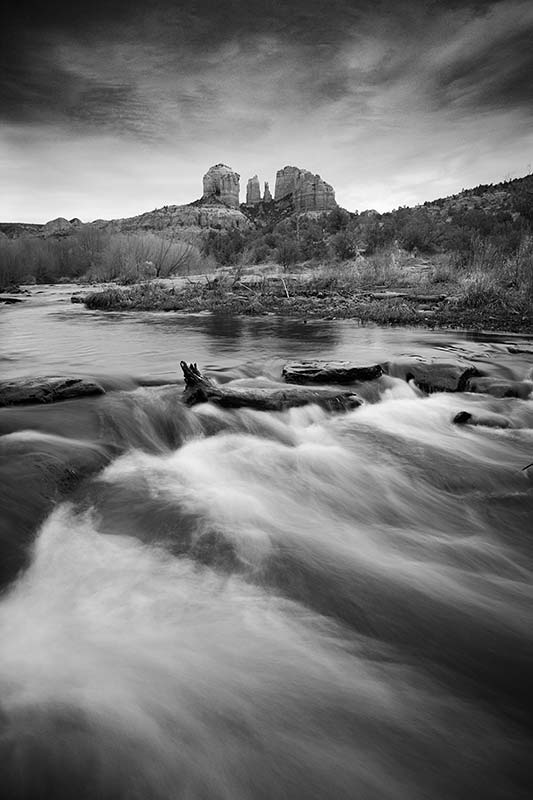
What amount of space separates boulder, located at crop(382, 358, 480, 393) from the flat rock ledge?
16.1 feet

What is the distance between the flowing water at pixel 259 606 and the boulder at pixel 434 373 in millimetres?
1505

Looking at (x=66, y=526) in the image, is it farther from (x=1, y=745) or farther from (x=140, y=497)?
(x=1, y=745)

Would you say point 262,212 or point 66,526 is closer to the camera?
point 66,526

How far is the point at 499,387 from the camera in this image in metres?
7.00

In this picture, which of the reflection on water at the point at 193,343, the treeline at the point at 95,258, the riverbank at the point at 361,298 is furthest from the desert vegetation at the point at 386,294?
the treeline at the point at 95,258

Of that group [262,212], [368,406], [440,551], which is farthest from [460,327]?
[262,212]

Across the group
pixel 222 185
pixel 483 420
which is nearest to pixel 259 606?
pixel 483 420

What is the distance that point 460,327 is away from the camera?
12375 mm

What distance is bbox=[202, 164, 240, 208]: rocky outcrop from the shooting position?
123 metres

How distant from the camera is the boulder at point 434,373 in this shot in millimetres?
7316

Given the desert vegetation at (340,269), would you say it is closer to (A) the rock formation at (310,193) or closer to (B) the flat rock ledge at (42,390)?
(B) the flat rock ledge at (42,390)

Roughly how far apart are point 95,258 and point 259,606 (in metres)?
37.7

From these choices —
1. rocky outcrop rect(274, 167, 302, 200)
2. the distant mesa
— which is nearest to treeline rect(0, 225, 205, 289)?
the distant mesa

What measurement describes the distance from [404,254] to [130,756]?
2958 centimetres
